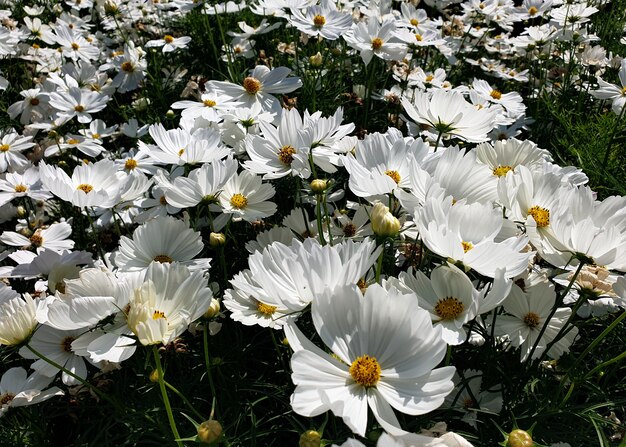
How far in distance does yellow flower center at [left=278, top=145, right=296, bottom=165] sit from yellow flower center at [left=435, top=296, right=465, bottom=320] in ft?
1.71

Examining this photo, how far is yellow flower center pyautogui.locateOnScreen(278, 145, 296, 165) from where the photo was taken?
1196 millimetres

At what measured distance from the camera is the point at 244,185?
49.7 inches

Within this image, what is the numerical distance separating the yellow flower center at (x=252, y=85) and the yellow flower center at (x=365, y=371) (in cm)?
117

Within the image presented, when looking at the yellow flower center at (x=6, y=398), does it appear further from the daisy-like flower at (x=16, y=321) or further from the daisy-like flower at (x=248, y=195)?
the daisy-like flower at (x=248, y=195)

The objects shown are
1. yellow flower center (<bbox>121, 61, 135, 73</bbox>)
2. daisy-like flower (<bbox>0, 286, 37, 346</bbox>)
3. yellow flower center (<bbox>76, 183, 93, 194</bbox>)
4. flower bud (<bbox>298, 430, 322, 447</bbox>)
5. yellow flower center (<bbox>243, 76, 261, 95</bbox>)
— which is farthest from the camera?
yellow flower center (<bbox>121, 61, 135, 73</bbox>)

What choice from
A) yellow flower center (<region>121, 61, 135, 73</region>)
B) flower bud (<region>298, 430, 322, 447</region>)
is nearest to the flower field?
flower bud (<region>298, 430, 322, 447</region>)

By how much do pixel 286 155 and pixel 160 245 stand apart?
322mm

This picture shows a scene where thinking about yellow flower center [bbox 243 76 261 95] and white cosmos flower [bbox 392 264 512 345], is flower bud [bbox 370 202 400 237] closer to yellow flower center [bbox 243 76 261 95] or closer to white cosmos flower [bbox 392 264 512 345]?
white cosmos flower [bbox 392 264 512 345]

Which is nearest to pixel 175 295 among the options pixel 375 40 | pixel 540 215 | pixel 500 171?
pixel 540 215

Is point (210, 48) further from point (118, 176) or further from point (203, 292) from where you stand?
point (203, 292)

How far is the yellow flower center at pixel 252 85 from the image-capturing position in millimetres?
1675

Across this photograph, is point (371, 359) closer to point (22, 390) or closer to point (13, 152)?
point (22, 390)

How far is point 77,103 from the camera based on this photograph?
201 centimetres

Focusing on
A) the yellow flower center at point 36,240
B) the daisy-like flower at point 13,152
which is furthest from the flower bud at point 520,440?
the daisy-like flower at point 13,152
